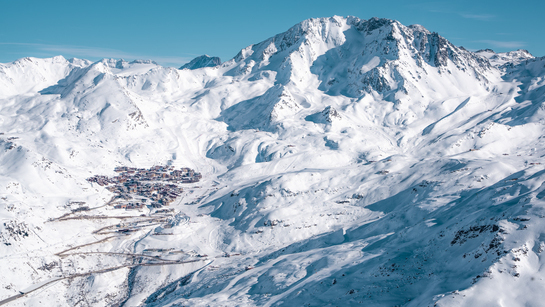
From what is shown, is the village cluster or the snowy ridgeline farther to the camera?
the village cluster

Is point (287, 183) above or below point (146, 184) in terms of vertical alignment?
below

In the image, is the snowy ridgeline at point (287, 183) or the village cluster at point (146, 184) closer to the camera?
the snowy ridgeline at point (287, 183)

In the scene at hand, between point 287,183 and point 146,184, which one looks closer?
point 287,183

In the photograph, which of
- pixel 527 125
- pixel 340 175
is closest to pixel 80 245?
pixel 340 175

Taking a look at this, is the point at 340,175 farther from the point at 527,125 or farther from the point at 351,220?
the point at 527,125
